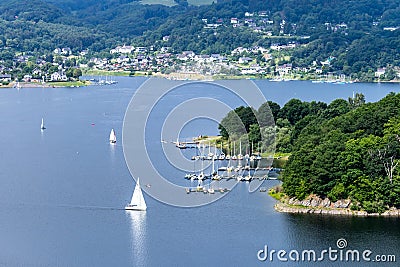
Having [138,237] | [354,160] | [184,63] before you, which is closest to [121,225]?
[138,237]

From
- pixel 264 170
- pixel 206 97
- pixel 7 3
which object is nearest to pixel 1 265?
pixel 264 170

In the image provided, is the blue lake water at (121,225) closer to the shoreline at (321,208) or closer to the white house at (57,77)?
the shoreline at (321,208)

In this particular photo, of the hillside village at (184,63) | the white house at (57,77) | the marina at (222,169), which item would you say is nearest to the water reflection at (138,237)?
the marina at (222,169)

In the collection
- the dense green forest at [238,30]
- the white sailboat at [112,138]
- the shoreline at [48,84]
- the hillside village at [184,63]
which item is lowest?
the shoreline at [48,84]

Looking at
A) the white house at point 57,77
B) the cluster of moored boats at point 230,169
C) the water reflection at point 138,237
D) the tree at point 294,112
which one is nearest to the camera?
the water reflection at point 138,237

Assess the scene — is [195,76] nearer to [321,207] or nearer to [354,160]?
[354,160]

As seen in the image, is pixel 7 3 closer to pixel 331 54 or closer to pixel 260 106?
pixel 331 54

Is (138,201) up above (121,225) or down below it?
above
